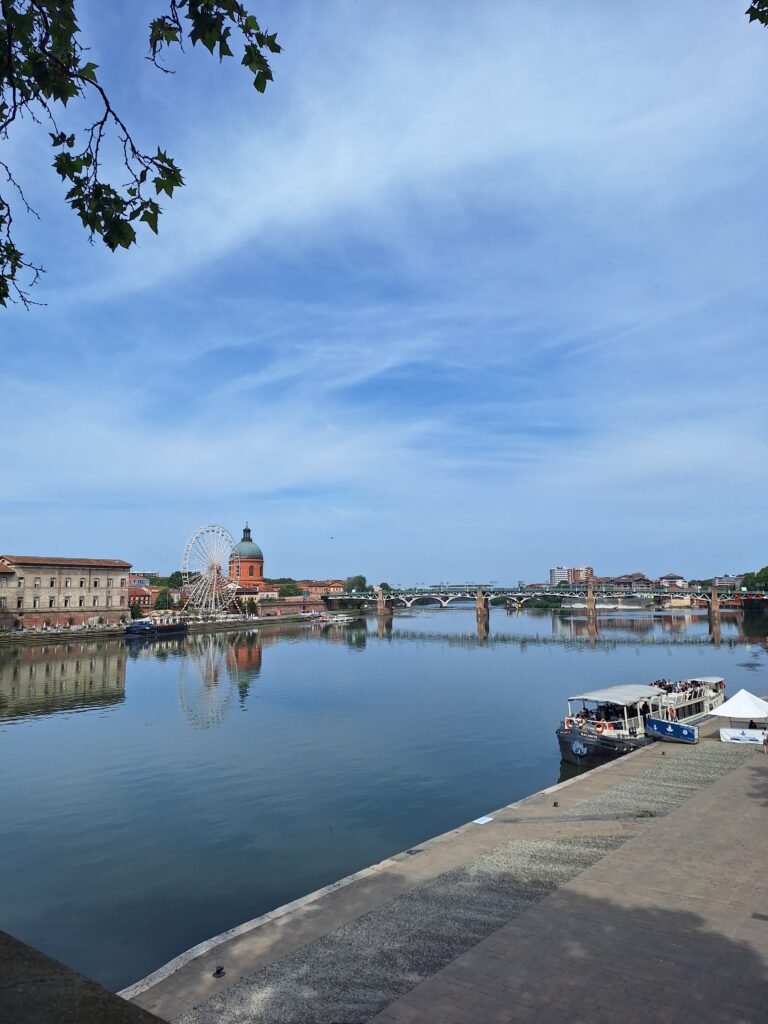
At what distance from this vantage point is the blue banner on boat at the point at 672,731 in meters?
30.2

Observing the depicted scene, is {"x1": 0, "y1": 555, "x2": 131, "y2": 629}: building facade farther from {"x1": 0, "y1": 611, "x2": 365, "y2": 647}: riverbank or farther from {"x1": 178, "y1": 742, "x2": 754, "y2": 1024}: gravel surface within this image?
{"x1": 178, "y1": 742, "x2": 754, "y2": 1024}: gravel surface

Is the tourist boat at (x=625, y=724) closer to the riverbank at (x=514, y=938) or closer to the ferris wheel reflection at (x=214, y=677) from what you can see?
the riverbank at (x=514, y=938)

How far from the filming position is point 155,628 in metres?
115

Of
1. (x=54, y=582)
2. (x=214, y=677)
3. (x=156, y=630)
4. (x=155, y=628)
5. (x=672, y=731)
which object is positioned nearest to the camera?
(x=672, y=731)

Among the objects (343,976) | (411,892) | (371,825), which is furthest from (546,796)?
(343,976)

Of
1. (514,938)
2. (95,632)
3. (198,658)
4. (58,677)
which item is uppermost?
(95,632)

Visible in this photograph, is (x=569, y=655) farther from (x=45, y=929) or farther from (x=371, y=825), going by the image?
(x=45, y=929)

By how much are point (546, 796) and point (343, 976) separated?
13.4 m

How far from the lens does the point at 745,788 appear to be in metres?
22.2

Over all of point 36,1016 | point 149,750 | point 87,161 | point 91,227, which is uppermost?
point 87,161

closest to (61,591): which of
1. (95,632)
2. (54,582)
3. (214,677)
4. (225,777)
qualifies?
(54,582)

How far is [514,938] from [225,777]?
73.3 feet

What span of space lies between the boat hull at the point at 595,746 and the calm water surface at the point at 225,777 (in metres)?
1.49

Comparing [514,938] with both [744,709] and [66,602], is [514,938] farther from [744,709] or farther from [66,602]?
[66,602]
